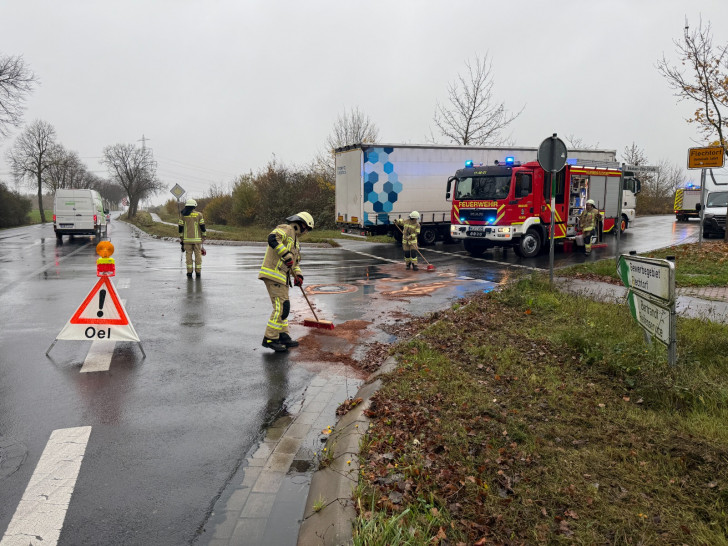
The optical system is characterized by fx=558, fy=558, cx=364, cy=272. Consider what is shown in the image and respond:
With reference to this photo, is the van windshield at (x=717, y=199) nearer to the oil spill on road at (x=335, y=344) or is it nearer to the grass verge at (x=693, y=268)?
the grass verge at (x=693, y=268)

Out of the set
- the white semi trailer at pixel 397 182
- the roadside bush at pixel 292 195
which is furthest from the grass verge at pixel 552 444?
the roadside bush at pixel 292 195

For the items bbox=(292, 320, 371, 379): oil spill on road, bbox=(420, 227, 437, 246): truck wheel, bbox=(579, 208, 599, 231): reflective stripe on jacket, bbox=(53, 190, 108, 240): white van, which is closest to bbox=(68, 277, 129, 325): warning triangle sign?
bbox=(292, 320, 371, 379): oil spill on road

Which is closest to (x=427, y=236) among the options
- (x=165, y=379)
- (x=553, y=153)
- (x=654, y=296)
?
(x=553, y=153)

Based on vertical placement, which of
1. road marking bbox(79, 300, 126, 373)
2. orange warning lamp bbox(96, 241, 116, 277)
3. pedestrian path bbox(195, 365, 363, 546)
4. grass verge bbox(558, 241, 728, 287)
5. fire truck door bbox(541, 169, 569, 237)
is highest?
fire truck door bbox(541, 169, 569, 237)

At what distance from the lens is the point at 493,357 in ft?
20.1

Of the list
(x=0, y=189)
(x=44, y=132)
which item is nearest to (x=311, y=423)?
(x=0, y=189)

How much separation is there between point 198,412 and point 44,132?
71623 mm

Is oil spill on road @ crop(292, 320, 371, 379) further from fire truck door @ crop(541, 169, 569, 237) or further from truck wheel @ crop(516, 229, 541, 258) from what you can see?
fire truck door @ crop(541, 169, 569, 237)

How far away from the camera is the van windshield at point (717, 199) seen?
928 inches

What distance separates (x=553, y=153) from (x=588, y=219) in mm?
9062

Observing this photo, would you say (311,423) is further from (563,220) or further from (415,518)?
(563,220)

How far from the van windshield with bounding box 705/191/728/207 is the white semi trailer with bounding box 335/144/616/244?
374 inches

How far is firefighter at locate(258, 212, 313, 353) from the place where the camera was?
6988mm

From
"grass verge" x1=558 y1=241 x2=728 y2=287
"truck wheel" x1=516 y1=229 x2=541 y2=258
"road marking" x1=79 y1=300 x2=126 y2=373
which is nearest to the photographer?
"road marking" x1=79 y1=300 x2=126 y2=373
